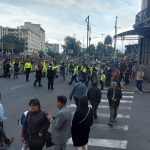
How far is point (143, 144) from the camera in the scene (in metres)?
10.9

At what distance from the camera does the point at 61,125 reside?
24.2 feet

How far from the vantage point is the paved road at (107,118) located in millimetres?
10961

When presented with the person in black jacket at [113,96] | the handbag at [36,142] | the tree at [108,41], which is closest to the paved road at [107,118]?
the person in black jacket at [113,96]

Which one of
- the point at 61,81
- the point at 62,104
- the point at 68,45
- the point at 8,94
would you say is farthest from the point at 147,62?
the point at 68,45

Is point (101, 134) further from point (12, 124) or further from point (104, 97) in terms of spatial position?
point (104, 97)

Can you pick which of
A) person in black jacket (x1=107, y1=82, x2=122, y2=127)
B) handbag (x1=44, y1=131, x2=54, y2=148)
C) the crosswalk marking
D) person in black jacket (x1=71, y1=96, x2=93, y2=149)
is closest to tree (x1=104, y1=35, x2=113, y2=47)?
the crosswalk marking

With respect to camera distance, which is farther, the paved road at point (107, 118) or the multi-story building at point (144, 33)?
the multi-story building at point (144, 33)

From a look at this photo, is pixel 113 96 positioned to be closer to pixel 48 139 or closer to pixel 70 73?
pixel 48 139

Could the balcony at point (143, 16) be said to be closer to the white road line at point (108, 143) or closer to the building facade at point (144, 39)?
the building facade at point (144, 39)

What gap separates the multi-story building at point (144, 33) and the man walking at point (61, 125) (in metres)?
21.2

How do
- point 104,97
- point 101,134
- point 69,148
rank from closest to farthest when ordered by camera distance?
point 69,148
point 101,134
point 104,97

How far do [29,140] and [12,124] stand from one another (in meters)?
5.80

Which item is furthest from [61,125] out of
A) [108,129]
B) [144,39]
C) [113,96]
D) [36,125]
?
[144,39]

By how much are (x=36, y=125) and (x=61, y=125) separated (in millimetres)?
518
